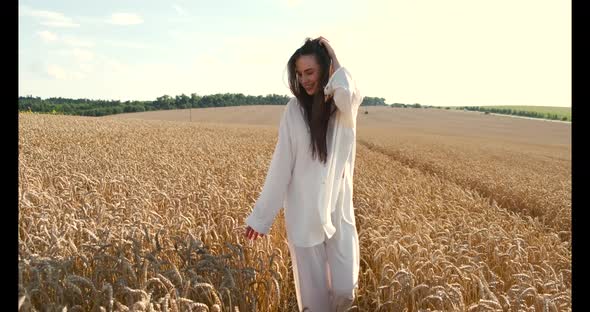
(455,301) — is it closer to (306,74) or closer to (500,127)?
(306,74)

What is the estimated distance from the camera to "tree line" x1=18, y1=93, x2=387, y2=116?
91.4 meters

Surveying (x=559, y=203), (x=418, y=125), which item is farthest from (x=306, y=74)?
(x=418, y=125)

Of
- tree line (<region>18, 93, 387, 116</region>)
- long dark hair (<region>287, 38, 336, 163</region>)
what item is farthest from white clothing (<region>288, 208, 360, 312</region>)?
tree line (<region>18, 93, 387, 116</region>)

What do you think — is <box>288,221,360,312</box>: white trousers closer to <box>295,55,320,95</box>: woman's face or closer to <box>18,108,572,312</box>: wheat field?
<box>18,108,572,312</box>: wheat field

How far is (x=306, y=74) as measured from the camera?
3408mm

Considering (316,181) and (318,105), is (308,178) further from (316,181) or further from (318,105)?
(318,105)

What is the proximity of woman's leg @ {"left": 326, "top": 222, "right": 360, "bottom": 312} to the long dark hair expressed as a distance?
64cm

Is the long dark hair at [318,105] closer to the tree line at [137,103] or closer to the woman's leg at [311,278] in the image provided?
the woman's leg at [311,278]

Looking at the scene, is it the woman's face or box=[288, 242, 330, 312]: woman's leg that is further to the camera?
box=[288, 242, 330, 312]: woman's leg

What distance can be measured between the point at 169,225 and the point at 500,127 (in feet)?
229

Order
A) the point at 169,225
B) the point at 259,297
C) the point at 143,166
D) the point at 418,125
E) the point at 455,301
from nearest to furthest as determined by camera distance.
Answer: the point at 455,301, the point at 259,297, the point at 169,225, the point at 143,166, the point at 418,125

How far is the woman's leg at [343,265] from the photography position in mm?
3484

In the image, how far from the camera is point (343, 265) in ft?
11.5

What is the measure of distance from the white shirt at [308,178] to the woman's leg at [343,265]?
78mm
